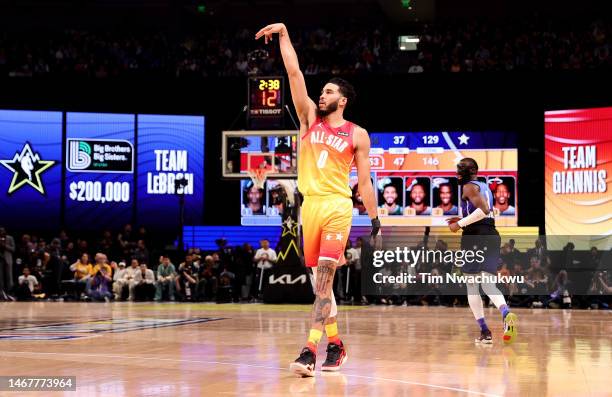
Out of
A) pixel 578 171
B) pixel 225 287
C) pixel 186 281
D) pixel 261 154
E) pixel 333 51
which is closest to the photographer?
pixel 261 154

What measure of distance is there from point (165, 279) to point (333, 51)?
9719 millimetres

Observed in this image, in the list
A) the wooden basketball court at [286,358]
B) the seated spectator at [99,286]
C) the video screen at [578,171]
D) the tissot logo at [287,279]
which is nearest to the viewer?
the wooden basketball court at [286,358]

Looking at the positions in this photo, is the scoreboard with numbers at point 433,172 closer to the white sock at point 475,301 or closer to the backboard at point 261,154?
the backboard at point 261,154

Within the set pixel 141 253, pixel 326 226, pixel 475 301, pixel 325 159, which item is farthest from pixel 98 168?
pixel 326 226

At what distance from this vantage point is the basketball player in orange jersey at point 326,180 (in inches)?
251

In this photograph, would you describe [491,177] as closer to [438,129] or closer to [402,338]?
[438,129]

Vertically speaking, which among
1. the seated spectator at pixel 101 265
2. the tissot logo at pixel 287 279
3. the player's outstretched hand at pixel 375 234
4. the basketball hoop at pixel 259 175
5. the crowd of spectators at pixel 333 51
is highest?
the crowd of spectators at pixel 333 51

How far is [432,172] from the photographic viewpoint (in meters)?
24.4

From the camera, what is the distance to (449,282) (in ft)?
61.8

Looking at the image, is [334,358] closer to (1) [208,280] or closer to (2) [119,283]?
(1) [208,280]

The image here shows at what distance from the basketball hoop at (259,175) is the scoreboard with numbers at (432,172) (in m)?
5.75

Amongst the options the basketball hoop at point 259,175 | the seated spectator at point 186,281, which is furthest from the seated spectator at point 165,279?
→ the basketball hoop at point 259,175

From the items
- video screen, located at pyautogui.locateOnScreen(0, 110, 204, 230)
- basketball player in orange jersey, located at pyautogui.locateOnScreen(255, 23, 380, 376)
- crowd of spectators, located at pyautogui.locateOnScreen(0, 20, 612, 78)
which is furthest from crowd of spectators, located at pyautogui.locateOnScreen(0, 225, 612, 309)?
basketball player in orange jersey, located at pyautogui.locateOnScreen(255, 23, 380, 376)

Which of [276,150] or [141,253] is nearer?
[276,150]
